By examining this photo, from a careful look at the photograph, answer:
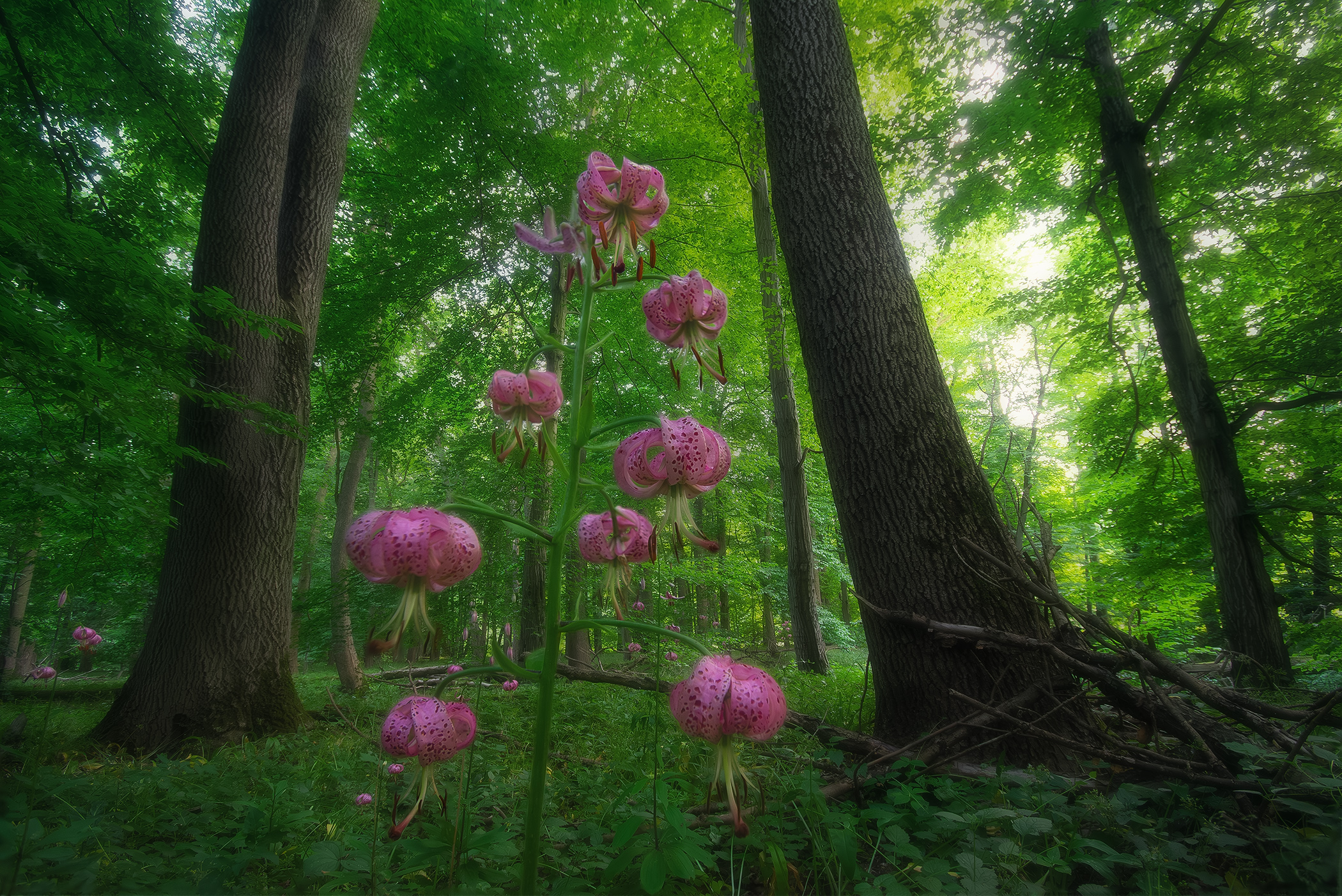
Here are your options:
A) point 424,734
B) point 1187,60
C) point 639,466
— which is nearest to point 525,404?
point 639,466

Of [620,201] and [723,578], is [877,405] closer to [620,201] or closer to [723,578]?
[620,201]

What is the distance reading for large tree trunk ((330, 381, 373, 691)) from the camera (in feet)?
15.9

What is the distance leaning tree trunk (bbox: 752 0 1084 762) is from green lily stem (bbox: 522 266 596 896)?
152 centimetres

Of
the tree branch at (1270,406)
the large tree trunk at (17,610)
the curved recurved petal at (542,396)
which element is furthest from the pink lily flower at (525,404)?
the large tree trunk at (17,610)

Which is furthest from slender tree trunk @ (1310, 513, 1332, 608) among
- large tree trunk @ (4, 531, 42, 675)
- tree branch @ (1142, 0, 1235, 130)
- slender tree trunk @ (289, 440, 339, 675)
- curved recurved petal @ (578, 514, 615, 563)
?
large tree trunk @ (4, 531, 42, 675)

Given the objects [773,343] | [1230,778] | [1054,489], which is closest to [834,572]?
[1054,489]

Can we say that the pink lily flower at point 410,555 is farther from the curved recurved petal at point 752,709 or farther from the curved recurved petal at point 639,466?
the curved recurved petal at point 752,709

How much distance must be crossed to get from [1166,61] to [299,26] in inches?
238

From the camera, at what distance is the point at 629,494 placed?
2.95 ft

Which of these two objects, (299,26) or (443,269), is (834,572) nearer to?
(443,269)

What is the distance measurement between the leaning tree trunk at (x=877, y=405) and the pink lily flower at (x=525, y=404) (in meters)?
1.40

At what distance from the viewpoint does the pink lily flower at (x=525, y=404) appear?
103 cm

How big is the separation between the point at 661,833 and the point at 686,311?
975 mm

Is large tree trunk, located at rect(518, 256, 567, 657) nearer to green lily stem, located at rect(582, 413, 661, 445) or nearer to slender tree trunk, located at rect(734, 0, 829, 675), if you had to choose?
slender tree trunk, located at rect(734, 0, 829, 675)
